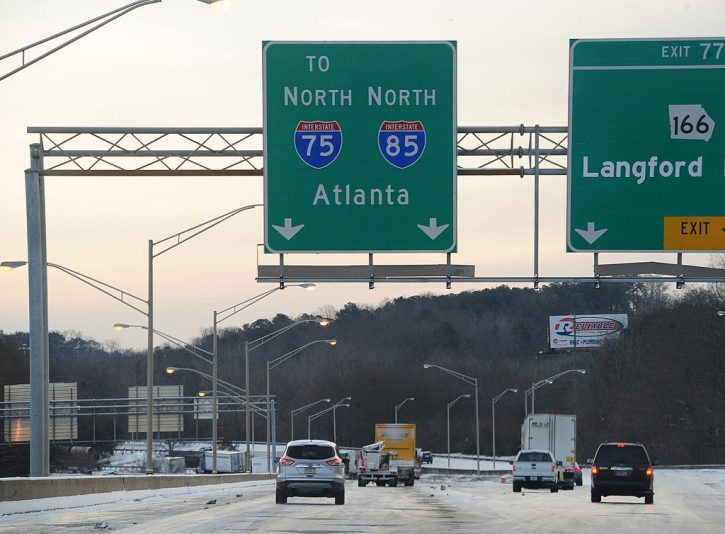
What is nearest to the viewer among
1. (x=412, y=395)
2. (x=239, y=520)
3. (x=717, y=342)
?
(x=239, y=520)

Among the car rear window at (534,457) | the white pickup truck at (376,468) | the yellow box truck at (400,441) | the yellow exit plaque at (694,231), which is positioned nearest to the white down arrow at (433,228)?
the yellow exit plaque at (694,231)

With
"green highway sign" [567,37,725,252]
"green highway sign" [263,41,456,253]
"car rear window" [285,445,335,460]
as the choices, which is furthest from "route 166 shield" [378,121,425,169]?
"car rear window" [285,445,335,460]

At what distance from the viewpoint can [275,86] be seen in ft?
83.4

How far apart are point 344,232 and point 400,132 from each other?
218 centimetres

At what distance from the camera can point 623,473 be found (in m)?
35.3

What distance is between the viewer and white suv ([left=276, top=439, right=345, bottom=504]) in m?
33.6

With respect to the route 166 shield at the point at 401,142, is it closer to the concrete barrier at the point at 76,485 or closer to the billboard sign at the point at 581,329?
the concrete barrier at the point at 76,485

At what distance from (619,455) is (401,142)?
1412 centimetres

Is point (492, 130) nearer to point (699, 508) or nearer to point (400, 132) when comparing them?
point (400, 132)

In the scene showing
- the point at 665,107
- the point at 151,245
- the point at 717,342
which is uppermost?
the point at 665,107

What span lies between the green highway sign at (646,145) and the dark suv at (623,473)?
11385mm

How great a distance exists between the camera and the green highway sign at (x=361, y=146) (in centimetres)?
2533

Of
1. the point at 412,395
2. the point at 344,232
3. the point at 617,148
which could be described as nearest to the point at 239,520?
the point at 344,232

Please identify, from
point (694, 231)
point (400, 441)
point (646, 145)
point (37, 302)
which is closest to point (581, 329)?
point (400, 441)
